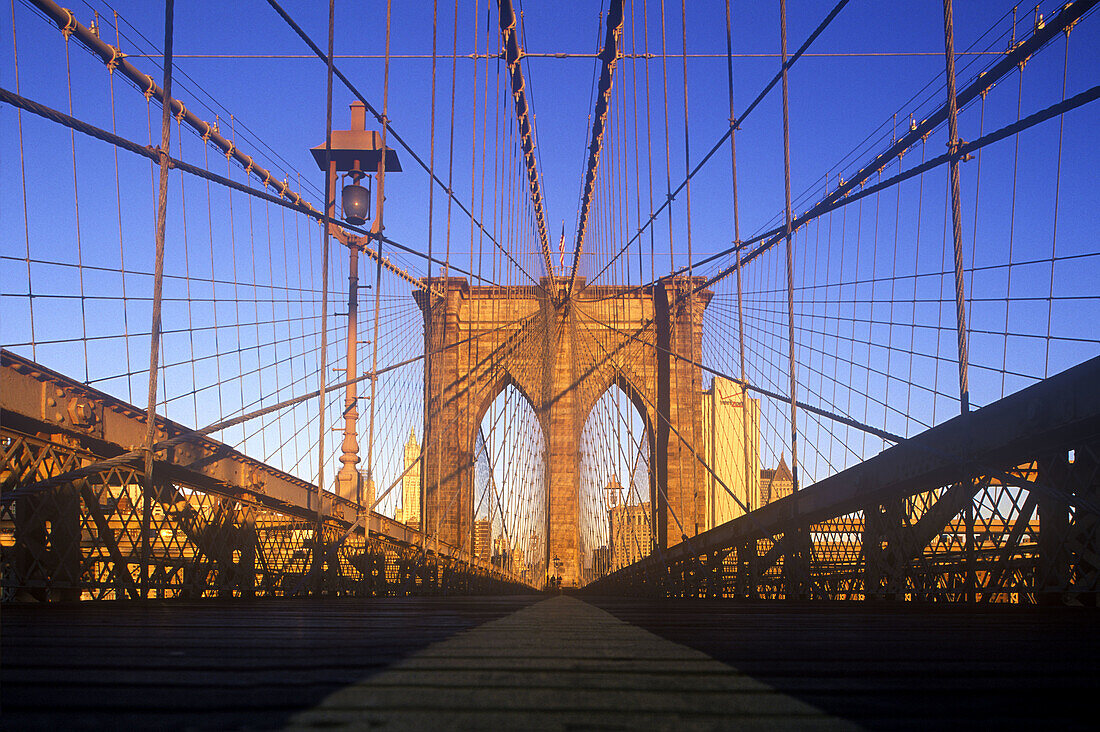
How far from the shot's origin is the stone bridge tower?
65.1ft

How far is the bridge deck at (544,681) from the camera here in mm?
581

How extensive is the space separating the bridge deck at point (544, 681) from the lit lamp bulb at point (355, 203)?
30.8ft

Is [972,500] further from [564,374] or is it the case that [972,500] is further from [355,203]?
[564,374]

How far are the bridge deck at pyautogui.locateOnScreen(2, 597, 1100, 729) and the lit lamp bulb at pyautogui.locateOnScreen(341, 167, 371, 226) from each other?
9.38m

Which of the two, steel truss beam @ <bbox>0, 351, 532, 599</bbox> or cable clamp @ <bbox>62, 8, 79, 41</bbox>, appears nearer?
steel truss beam @ <bbox>0, 351, 532, 599</bbox>

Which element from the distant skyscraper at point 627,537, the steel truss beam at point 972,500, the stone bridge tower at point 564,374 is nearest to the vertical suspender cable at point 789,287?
the steel truss beam at point 972,500

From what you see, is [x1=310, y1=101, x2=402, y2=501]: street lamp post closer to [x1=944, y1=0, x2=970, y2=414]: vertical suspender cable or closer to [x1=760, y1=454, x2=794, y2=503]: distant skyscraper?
[x1=760, y1=454, x2=794, y2=503]: distant skyscraper

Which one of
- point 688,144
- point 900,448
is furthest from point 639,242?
point 900,448

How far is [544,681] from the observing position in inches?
28.4

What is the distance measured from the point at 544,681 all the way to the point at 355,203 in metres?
10.1

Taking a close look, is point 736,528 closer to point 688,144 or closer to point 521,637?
point 688,144

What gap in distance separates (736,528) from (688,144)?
437 centimetres

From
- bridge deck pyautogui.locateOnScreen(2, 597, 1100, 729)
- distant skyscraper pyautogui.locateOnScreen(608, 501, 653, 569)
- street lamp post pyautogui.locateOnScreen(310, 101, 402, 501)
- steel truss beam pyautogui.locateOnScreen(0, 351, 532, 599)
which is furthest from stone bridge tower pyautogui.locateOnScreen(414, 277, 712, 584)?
bridge deck pyautogui.locateOnScreen(2, 597, 1100, 729)

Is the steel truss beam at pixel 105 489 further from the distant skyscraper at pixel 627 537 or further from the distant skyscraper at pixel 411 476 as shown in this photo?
the distant skyscraper at pixel 627 537
